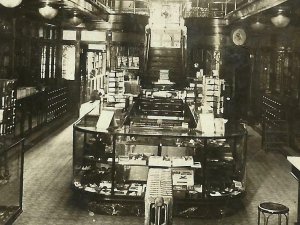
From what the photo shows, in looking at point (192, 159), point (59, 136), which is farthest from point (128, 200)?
point (59, 136)

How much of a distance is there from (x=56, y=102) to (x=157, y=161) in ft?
29.7

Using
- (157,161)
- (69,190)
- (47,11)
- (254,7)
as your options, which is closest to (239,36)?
(254,7)

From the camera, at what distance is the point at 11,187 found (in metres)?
6.91

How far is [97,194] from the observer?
615 centimetres

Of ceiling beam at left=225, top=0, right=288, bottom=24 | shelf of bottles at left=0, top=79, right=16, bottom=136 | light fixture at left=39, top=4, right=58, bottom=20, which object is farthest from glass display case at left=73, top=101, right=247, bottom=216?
light fixture at left=39, top=4, right=58, bottom=20

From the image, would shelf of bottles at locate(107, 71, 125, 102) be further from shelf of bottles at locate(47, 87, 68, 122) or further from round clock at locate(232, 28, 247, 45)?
round clock at locate(232, 28, 247, 45)

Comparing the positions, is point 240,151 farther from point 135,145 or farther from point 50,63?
point 50,63

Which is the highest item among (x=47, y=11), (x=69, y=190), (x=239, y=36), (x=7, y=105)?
(x=239, y=36)

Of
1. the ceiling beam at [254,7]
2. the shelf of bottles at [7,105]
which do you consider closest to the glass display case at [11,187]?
the shelf of bottles at [7,105]

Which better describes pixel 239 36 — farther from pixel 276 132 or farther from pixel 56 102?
pixel 56 102

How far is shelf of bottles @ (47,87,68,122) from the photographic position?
1373 cm

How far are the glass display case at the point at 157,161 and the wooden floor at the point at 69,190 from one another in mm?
313

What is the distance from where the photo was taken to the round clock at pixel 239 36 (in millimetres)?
15867

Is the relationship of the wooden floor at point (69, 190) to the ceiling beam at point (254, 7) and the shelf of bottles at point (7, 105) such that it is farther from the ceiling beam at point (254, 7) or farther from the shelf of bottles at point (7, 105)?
the ceiling beam at point (254, 7)
